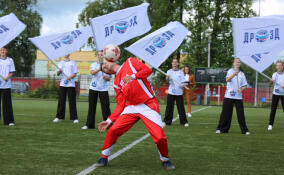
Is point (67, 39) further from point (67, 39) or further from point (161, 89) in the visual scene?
point (161, 89)

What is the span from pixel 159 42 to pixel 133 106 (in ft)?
21.1

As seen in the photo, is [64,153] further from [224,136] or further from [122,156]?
[224,136]

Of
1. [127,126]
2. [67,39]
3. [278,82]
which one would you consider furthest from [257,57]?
[67,39]

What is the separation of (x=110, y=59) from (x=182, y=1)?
37.0 meters

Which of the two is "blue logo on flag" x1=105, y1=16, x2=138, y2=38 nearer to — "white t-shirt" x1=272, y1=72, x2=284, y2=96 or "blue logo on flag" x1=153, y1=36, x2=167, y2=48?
"blue logo on flag" x1=153, y1=36, x2=167, y2=48

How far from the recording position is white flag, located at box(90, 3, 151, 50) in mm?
10664

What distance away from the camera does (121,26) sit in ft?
36.9

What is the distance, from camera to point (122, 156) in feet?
22.0

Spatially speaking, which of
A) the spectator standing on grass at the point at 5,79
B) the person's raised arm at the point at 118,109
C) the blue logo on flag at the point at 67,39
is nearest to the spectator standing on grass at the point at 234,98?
the blue logo on flag at the point at 67,39

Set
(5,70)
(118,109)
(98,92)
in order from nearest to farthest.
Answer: (118,109)
(98,92)
(5,70)

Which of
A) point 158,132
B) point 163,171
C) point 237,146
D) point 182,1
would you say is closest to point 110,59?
point 158,132

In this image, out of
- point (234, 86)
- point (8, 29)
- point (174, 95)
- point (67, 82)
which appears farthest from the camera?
point (174, 95)

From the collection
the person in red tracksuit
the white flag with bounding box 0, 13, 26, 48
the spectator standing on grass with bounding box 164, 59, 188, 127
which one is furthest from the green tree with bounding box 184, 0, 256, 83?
the person in red tracksuit

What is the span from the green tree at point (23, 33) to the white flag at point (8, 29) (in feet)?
125
